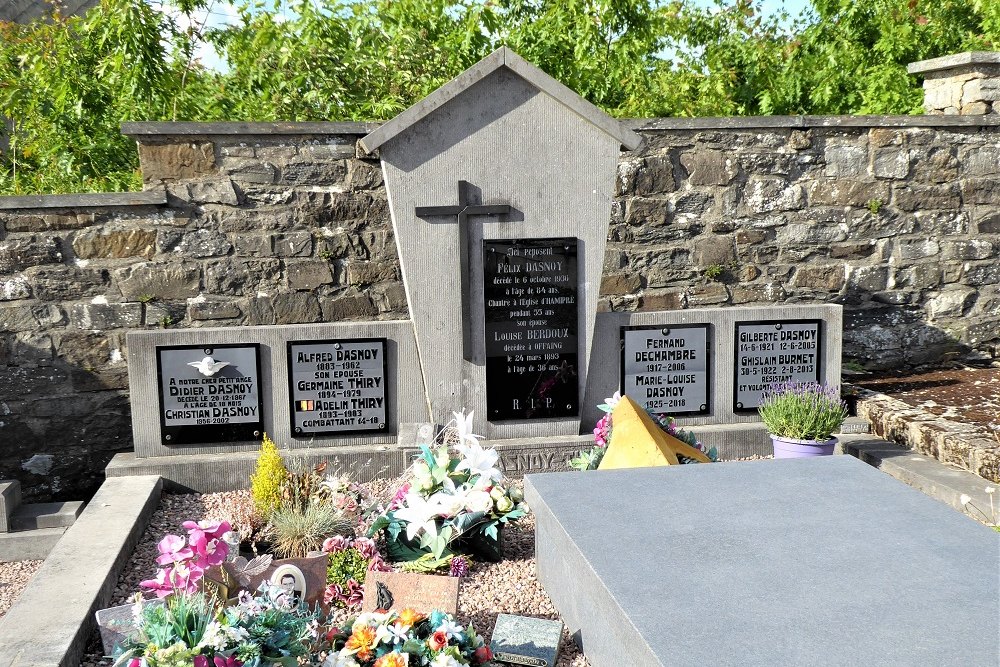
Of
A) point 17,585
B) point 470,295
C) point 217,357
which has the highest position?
point 470,295

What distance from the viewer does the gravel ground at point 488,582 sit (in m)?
3.35

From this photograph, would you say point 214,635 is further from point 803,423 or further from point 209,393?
point 803,423

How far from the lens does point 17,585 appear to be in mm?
4516

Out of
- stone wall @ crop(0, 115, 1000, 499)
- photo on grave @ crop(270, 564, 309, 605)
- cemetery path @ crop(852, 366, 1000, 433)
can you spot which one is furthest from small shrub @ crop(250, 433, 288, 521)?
cemetery path @ crop(852, 366, 1000, 433)

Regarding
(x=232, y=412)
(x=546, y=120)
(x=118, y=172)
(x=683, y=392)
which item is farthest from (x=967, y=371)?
(x=118, y=172)

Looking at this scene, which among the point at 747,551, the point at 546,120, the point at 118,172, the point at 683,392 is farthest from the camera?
the point at 118,172

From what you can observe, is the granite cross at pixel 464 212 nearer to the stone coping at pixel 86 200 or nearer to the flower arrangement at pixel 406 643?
the stone coping at pixel 86 200

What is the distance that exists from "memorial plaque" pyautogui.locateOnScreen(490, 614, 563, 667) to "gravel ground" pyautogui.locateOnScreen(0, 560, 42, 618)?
7.69 feet

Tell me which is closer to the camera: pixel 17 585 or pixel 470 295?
pixel 17 585

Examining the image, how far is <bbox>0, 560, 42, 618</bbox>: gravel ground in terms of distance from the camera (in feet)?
14.2

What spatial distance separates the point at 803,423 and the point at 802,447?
0.42 ft

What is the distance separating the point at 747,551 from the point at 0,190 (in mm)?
7168

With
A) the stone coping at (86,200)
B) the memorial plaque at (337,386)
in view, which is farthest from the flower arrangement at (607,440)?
→ the stone coping at (86,200)

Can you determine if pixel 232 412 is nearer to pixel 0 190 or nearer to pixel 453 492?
pixel 453 492
